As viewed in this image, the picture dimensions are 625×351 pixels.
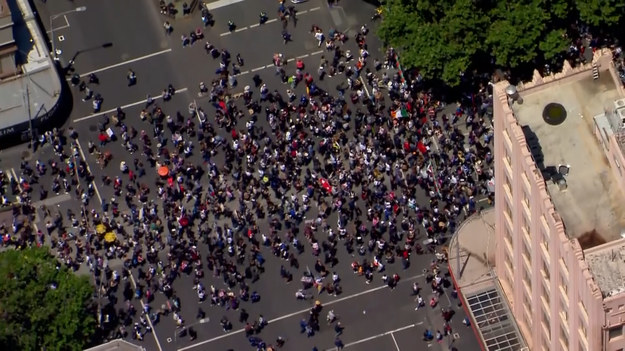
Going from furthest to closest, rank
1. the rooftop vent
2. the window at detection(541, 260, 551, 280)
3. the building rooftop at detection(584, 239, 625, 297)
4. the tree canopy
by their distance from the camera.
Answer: the tree canopy, the window at detection(541, 260, 551, 280), the rooftop vent, the building rooftop at detection(584, 239, 625, 297)

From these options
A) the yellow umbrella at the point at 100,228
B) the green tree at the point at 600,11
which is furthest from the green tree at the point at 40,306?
the green tree at the point at 600,11

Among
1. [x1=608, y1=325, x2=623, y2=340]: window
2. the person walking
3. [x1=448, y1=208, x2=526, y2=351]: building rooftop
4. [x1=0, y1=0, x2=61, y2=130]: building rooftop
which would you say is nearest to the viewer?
[x1=608, y1=325, x2=623, y2=340]: window

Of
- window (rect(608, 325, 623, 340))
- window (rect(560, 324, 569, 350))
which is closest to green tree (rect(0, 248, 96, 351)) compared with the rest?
window (rect(560, 324, 569, 350))

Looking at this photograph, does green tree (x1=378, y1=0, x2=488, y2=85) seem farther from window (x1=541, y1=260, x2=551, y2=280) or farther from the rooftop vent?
window (x1=541, y1=260, x2=551, y2=280)

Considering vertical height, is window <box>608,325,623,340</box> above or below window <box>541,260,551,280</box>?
below

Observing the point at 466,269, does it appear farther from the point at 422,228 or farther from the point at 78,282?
the point at 78,282

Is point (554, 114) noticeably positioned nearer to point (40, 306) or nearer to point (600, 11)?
point (600, 11)

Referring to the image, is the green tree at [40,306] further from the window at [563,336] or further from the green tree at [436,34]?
the window at [563,336]
